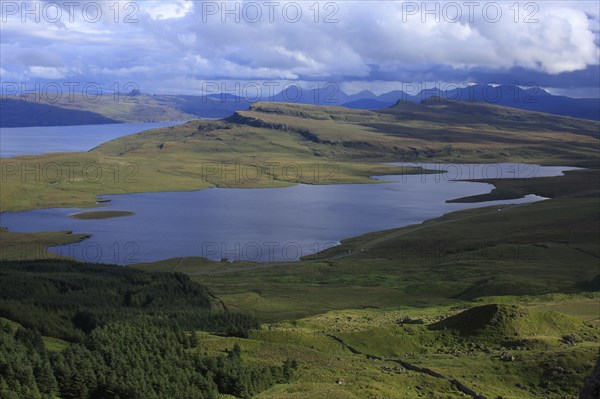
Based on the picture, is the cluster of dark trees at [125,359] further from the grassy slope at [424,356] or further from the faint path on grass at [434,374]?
the faint path on grass at [434,374]

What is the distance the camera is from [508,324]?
61.2m

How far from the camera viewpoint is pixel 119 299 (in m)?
99.7

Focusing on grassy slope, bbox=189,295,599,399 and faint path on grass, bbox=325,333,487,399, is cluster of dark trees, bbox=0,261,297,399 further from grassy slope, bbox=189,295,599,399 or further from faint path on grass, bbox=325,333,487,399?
faint path on grass, bbox=325,333,487,399

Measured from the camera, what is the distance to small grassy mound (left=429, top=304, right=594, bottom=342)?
60656 mm

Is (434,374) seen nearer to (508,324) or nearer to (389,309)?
(508,324)

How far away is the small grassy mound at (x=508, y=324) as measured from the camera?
60.7 meters

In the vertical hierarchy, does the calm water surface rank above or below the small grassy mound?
below

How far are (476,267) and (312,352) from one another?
75.4 meters

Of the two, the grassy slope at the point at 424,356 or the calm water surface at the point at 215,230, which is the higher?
the grassy slope at the point at 424,356

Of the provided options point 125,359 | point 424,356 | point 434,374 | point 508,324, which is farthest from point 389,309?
point 125,359

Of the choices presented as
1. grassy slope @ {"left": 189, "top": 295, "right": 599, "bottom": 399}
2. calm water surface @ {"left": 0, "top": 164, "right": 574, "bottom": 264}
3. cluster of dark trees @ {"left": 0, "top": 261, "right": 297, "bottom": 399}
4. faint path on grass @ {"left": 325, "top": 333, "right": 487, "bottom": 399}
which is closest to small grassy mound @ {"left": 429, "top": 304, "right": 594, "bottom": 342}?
grassy slope @ {"left": 189, "top": 295, "right": 599, "bottom": 399}

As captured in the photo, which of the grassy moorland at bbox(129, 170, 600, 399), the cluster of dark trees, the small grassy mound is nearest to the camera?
the cluster of dark trees

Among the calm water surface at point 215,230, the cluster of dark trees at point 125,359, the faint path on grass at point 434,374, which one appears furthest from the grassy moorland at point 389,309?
the calm water surface at point 215,230

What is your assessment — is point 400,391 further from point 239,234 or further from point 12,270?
point 239,234
